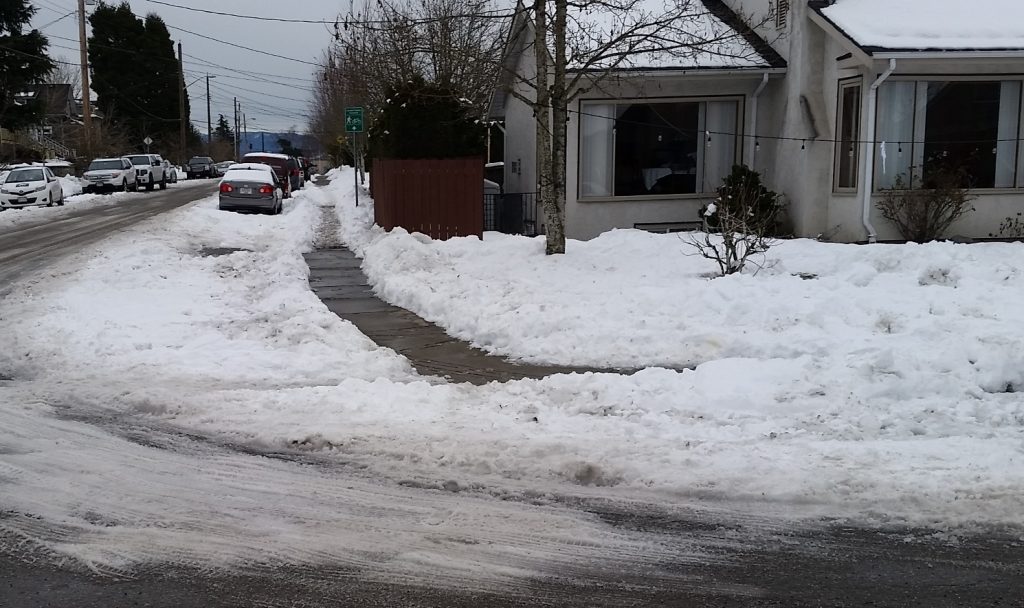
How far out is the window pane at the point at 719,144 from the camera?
1767cm

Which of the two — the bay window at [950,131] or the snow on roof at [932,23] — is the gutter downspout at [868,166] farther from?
the snow on roof at [932,23]

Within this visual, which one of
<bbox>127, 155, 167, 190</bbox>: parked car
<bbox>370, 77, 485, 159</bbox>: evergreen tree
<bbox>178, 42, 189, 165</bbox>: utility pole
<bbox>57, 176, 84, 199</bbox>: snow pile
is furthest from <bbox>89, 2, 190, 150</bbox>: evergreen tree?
<bbox>370, 77, 485, 159</bbox>: evergreen tree

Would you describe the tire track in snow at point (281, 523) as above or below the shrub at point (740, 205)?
below

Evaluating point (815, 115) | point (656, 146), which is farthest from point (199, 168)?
point (815, 115)

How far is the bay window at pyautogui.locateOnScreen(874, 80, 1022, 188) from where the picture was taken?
15.1m

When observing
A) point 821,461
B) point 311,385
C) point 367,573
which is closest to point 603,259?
point 311,385

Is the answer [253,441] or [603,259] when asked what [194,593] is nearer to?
[253,441]

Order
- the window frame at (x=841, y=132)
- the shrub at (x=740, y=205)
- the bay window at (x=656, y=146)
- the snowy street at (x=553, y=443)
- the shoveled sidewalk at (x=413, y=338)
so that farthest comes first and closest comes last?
the bay window at (x=656, y=146)
the window frame at (x=841, y=132)
the shrub at (x=740, y=205)
the shoveled sidewalk at (x=413, y=338)
the snowy street at (x=553, y=443)

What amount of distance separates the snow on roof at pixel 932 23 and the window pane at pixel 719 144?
9.35 feet

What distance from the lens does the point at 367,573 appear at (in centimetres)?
416

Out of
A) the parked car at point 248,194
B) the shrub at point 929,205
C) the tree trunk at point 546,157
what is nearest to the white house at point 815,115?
the shrub at point 929,205

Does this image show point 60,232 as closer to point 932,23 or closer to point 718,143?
point 718,143

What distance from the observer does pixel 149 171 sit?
149 feet

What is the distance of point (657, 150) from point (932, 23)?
5.41m
